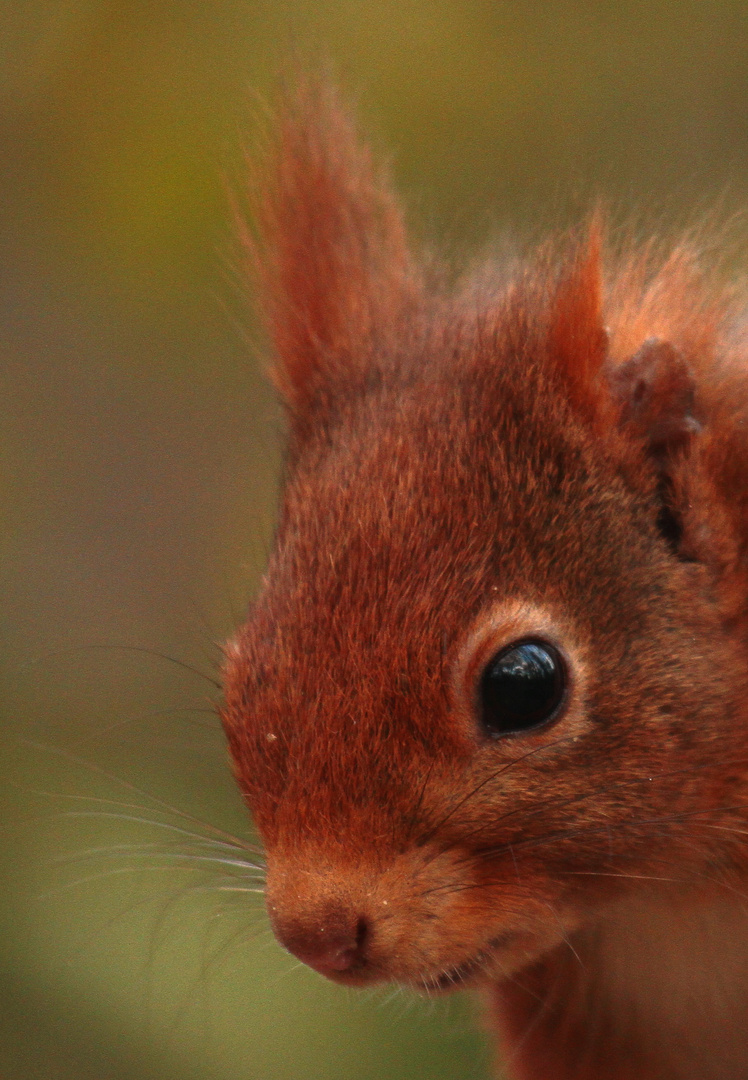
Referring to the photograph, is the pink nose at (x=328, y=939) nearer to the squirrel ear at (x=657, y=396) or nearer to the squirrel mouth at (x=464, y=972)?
the squirrel mouth at (x=464, y=972)

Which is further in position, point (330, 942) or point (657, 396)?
point (657, 396)

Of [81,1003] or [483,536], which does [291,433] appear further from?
[81,1003]

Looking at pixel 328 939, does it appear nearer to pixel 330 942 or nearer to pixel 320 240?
pixel 330 942

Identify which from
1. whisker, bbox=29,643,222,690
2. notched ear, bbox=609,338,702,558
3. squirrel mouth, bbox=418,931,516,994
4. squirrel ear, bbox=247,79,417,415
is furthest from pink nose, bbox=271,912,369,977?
squirrel ear, bbox=247,79,417,415

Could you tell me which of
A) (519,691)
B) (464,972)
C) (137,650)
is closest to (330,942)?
(464,972)

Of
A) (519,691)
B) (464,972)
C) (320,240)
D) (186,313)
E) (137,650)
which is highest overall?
(186,313)

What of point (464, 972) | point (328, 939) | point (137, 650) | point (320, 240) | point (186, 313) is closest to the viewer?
point (328, 939)

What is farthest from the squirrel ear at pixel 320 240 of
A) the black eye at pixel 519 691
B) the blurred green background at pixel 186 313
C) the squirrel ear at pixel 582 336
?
the black eye at pixel 519 691
